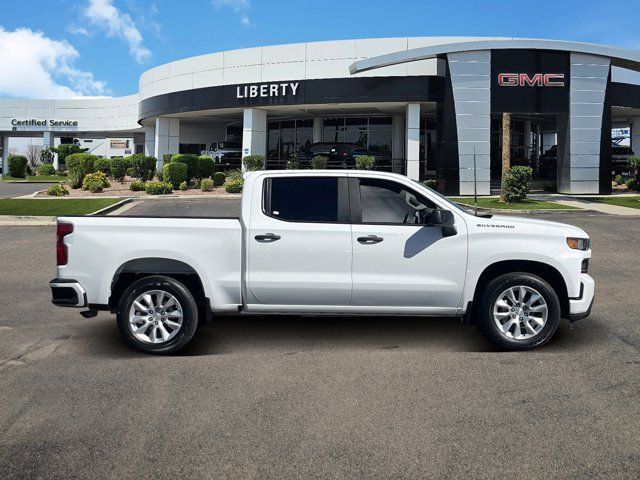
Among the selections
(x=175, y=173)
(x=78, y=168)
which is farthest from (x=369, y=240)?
(x=78, y=168)

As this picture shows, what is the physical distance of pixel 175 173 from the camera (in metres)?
29.8

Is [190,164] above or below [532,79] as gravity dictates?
below

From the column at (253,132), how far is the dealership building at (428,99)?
6 centimetres

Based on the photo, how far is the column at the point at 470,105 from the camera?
27.5 m

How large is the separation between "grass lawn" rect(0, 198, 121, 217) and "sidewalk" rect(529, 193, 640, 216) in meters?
18.4

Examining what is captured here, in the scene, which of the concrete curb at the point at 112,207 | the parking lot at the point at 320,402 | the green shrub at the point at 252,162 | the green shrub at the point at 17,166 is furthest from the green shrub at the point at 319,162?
the green shrub at the point at 17,166

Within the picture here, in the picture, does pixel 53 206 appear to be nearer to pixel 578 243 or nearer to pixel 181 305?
pixel 181 305

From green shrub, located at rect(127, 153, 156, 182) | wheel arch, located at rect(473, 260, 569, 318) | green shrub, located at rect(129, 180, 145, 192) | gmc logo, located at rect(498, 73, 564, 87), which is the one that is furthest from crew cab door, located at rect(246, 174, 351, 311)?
green shrub, located at rect(127, 153, 156, 182)

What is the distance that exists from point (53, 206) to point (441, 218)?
2027 cm

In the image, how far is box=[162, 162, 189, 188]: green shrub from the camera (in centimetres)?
2959

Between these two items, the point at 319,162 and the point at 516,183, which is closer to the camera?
the point at 516,183

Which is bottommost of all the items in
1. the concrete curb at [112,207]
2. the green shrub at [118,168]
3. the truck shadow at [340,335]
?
the truck shadow at [340,335]

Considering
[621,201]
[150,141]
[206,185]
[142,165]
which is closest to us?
[621,201]

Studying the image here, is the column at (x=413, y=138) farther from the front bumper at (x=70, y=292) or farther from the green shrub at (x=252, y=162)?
the front bumper at (x=70, y=292)
